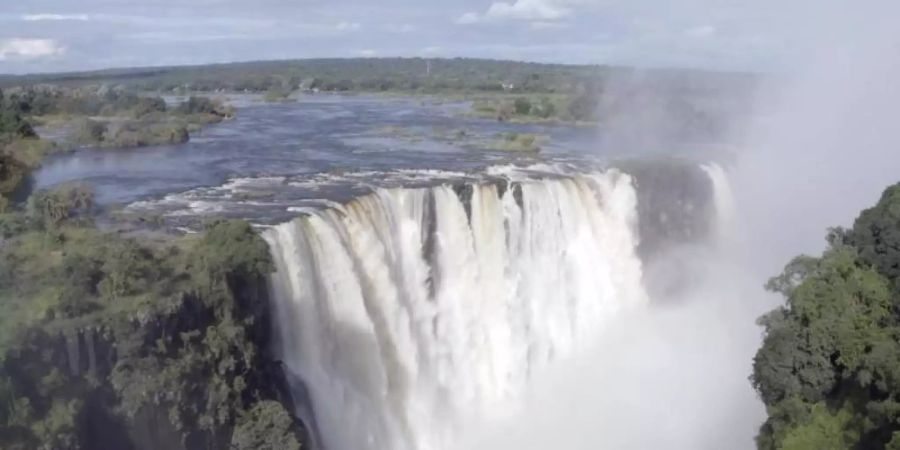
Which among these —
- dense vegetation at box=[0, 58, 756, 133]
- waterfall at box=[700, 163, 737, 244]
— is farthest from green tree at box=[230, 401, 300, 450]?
dense vegetation at box=[0, 58, 756, 133]

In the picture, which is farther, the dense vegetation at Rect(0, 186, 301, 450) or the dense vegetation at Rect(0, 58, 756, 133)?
the dense vegetation at Rect(0, 58, 756, 133)

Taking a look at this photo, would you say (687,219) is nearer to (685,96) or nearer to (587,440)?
(587,440)

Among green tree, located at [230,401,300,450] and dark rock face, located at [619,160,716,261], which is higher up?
dark rock face, located at [619,160,716,261]

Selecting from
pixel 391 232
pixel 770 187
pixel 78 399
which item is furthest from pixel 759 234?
pixel 78 399

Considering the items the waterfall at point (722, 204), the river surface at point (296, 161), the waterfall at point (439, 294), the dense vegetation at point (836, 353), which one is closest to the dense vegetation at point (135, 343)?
the waterfall at point (439, 294)

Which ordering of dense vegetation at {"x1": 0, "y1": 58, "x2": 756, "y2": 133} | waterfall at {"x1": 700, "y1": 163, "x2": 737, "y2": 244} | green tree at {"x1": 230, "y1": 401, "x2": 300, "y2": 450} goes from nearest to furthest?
1. green tree at {"x1": 230, "y1": 401, "x2": 300, "y2": 450}
2. waterfall at {"x1": 700, "y1": 163, "x2": 737, "y2": 244}
3. dense vegetation at {"x1": 0, "y1": 58, "x2": 756, "y2": 133}

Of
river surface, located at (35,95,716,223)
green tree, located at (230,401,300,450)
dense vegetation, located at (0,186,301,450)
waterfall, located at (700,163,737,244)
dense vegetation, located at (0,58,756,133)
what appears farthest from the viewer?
dense vegetation, located at (0,58,756,133)

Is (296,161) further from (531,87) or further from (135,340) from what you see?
(531,87)

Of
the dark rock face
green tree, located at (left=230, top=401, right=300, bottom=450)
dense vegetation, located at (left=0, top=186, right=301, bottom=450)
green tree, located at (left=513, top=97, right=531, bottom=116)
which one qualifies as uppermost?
green tree, located at (left=513, top=97, right=531, bottom=116)

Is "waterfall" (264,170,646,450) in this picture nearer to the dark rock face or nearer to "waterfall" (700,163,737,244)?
the dark rock face
